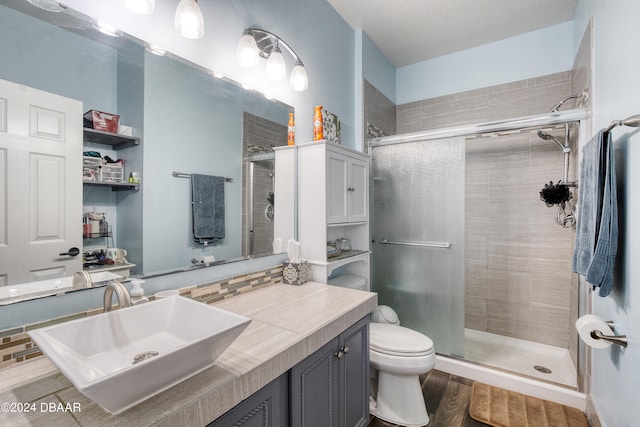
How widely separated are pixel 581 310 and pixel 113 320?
2.57 metres

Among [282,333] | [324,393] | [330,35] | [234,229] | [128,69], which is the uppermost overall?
[330,35]

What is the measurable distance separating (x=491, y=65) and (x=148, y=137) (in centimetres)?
299

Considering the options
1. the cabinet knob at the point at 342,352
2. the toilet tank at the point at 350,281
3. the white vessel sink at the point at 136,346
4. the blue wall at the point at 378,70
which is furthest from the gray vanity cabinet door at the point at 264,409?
the blue wall at the point at 378,70

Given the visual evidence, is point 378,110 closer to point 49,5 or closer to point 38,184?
point 49,5

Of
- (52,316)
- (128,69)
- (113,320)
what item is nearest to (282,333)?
(113,320)

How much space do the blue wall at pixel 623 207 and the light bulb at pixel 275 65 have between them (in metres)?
1.55

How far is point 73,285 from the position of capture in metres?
1.02

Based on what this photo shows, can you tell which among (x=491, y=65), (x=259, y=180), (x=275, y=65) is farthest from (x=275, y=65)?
(x=491, y=65)

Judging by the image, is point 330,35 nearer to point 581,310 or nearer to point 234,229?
point 234,229

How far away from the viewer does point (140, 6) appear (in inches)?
45.4

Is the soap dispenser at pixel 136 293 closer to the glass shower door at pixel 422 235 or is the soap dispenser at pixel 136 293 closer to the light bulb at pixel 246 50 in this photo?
the light bulb at pixel 246 50

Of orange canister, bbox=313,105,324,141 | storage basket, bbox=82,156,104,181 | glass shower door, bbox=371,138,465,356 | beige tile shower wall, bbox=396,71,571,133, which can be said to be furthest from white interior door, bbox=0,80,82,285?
beige tile shower wall, bbox=396,71,571,133

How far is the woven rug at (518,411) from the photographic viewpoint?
176cm

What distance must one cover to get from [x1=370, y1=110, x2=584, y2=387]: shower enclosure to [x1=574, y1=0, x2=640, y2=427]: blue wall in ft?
1.84
